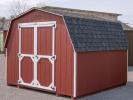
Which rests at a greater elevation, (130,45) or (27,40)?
(27,40)

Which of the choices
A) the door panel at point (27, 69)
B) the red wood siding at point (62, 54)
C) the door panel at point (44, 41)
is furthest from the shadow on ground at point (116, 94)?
the door panel at point (27, 69)

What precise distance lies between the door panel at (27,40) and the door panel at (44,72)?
61 cm

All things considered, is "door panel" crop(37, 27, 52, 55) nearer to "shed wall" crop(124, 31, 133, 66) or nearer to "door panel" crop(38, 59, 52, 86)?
"door panel" crop(38, 59, 52, 86)

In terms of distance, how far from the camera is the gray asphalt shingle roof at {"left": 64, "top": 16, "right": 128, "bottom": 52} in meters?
9.12

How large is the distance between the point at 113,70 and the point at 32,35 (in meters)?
3.11

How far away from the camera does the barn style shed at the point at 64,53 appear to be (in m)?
9.15

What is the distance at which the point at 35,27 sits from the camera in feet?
33.1

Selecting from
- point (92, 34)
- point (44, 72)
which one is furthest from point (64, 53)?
point (92, 34)

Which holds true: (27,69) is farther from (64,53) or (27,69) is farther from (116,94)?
(116,94)

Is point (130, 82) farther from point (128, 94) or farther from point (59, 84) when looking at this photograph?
point (59, 84)

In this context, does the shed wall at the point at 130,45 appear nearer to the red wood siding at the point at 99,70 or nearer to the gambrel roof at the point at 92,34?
the red wood siding at the point at 99,70

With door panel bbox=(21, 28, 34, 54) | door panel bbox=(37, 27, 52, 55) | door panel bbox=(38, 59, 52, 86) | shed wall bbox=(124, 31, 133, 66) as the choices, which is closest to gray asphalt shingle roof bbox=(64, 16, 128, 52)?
door panel bbox=(37, 27, 52, 55)

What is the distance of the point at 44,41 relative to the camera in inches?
388

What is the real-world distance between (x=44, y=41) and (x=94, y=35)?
1.62 m
